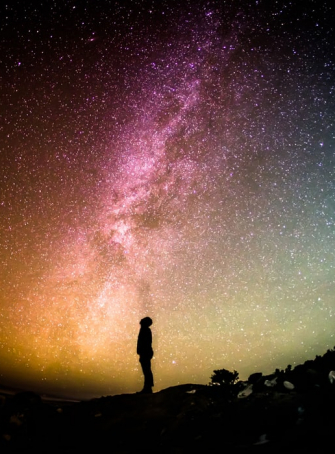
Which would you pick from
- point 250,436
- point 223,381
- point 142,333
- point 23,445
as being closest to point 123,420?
point 23,445

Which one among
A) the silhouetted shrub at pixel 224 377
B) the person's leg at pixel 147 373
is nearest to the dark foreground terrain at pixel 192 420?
the silhouetted shrub at pixel 224 377

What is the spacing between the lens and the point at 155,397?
16.2 feet

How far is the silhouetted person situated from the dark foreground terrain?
42.6 inches

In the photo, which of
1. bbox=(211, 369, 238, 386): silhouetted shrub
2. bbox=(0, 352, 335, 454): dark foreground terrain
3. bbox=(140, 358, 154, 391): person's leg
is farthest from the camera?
bbox=(140, 358, 154, 391): person's leg

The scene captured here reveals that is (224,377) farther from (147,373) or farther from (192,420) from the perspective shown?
(147,373)

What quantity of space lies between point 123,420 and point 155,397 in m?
0.84

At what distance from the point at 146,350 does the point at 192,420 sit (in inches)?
123

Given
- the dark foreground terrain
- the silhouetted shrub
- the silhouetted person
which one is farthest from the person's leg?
the silhouetted shrub

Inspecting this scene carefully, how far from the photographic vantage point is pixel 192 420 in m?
3.56

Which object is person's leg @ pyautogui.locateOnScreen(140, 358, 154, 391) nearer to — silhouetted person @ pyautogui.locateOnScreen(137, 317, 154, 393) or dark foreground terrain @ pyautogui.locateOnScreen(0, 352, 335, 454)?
silhouetted person @ pyautogui.locateOnScreen(137, 317, 154, 393)

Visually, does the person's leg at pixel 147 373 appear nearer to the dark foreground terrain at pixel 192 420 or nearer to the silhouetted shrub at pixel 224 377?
the dark foreground terrain at pixel 192 420

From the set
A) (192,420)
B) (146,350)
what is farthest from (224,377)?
(146,350)

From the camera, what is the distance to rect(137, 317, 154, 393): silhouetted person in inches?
250

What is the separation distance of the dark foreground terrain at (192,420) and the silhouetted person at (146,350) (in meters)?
1.08
